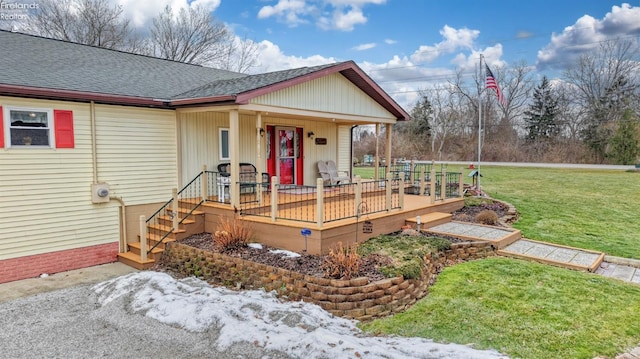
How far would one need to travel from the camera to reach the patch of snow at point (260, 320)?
410 centimetres

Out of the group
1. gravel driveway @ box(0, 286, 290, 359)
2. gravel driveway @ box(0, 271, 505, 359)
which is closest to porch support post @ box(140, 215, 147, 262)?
gravel driveway @ box(0, 271, 505, 359)

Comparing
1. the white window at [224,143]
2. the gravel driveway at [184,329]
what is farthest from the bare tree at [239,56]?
the gravel driveway at [184,329]

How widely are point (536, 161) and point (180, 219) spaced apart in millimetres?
34107

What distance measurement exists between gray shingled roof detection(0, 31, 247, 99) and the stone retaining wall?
12.5 feet

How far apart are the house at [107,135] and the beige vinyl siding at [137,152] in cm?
2

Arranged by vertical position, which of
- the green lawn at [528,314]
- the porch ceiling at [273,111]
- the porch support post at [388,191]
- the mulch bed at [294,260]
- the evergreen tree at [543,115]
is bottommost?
the green lawn at [528,314]

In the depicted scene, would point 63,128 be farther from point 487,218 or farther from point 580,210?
point 580,210

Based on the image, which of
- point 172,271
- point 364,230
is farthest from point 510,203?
point 172,271

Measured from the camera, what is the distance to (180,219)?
27.8 ft

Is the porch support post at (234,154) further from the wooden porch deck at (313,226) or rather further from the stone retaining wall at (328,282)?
the stone retaining wall at (328,282)

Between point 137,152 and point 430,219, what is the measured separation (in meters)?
7.08

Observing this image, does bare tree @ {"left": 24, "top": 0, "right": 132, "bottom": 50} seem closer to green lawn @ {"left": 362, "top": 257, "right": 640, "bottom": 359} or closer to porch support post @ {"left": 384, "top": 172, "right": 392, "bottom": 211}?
porch support post @ {"left": 384, "top": 172, "right": 392, "bottom": 211}

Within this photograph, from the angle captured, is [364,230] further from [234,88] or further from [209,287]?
[234,88]

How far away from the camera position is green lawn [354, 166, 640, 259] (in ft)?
28.9
